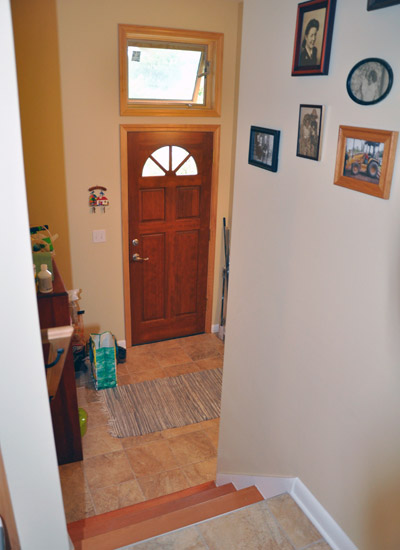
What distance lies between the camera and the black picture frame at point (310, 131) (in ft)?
5.73

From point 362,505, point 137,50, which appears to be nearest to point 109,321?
point 137,50

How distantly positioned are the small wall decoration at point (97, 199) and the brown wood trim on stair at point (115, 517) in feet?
7.76

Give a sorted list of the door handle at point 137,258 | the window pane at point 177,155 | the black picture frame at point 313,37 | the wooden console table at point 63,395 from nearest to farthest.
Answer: the black picture frame at point 313,37 < the wooden console table at point 63,395 < the window pane at point 177,155 < the door handle at point 137,258

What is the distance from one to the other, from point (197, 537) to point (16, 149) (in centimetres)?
169

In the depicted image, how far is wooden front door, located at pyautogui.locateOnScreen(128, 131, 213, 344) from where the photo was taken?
4336mm

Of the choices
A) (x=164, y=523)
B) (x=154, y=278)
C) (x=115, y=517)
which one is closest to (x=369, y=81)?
(x=164, y=523)

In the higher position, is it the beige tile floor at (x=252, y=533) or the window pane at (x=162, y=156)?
the window pane at (x=162, y=156)

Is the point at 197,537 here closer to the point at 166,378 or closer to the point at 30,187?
the point at 166,378

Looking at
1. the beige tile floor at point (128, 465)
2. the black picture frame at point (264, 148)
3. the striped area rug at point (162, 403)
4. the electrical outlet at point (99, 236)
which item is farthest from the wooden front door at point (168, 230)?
the black picture frame at point (264, 148)

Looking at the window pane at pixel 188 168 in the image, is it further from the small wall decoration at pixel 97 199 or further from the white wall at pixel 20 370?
the white wall at pixel 20 370

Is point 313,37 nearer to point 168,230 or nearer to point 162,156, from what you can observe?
point 162,156

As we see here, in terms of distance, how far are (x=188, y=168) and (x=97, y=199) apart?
90cm

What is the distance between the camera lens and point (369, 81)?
1479mm

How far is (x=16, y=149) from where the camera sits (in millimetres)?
958
